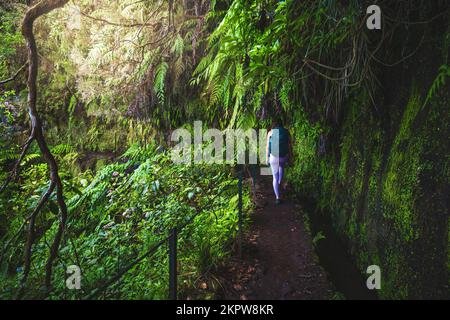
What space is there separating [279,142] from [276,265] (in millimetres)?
2420

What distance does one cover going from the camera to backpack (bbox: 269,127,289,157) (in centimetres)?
558

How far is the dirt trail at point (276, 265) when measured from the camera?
339cm

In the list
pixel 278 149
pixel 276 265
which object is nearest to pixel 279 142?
pixel 278 149

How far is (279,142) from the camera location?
5578mm

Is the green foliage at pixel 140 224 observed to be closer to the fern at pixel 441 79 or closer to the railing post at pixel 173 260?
the railing post at pixel 173 260

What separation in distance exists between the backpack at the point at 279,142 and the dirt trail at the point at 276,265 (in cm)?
118

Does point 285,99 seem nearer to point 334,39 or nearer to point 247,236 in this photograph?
point 334,39

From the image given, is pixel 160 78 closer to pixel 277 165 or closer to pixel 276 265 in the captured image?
pixel 277 165

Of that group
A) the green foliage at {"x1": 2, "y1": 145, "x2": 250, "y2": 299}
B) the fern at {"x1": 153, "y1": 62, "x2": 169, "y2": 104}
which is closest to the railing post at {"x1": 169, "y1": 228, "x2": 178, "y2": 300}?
the green foliage at {"x1": 2, "y1": 145, "x2": 250, "y2": 299}

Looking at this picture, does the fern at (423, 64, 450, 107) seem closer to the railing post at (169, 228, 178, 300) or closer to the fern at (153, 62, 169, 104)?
the railing post at (169, 228, 178, 300)

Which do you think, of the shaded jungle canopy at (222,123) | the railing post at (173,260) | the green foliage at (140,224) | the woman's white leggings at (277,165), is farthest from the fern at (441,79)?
the woman's white leggings at (277,165)

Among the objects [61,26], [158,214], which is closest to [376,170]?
[158,214]

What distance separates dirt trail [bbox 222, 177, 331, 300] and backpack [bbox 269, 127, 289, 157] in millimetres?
1178
